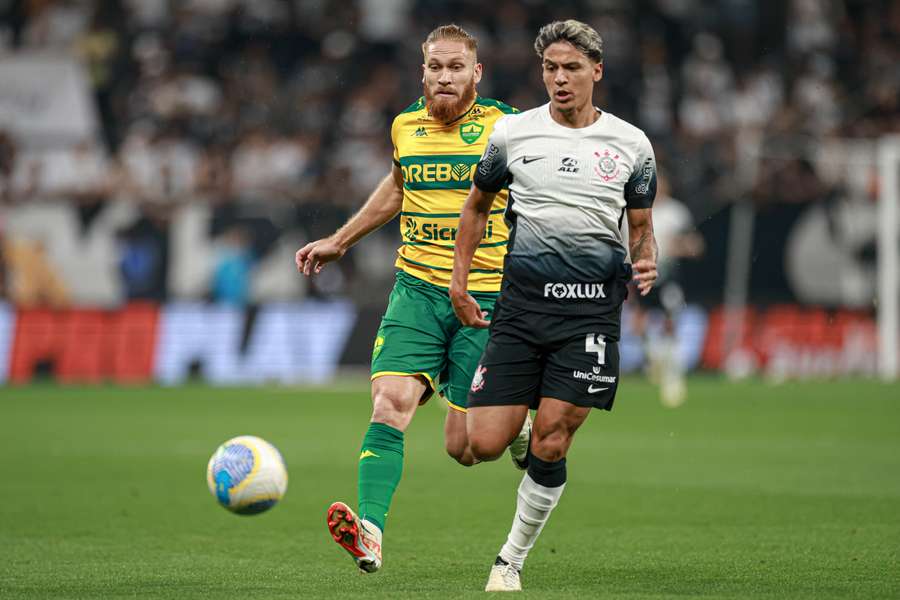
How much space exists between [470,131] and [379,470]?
177 centimetres

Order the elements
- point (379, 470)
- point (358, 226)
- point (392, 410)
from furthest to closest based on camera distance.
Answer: point (358, 226) → point (392, 410) → point (379, 470)

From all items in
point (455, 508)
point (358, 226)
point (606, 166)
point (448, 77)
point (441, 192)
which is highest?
point (448, 77)

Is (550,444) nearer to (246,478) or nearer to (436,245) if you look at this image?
(436,245)

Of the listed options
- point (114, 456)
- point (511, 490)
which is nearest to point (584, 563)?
point (511, 490)

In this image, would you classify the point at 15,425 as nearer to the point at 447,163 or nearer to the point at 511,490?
the point at 511,490

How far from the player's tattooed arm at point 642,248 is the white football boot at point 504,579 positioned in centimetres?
136

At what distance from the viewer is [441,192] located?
316 inches

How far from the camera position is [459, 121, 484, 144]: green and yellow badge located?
8039 mm

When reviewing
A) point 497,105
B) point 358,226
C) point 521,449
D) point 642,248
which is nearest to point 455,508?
point 521,449

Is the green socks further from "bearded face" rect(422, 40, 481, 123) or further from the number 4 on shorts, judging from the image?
"bearded face" rect(422, 40, 481, 123)

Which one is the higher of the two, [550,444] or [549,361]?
[549,361]

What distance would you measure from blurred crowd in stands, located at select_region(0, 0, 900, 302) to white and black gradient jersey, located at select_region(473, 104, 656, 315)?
14.7m

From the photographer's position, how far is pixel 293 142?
24656 millimetres

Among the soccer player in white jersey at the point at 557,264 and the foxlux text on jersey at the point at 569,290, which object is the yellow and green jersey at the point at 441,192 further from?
the foxlux text on jersey at the point at 569,290
